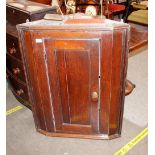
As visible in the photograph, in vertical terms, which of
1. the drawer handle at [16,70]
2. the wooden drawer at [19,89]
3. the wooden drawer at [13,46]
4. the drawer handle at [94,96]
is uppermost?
the wooden drawer at [13,46]

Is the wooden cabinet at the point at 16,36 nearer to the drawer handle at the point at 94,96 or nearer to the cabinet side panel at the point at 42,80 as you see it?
the cabinet side panel at the point at 42,80

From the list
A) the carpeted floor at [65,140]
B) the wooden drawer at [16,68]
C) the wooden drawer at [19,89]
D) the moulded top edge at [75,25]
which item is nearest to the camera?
the moulded top edge at [75,25]

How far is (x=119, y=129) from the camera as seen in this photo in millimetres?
2213

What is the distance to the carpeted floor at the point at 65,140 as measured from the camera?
217 cm

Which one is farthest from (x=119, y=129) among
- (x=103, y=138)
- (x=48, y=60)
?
(x=48, y=60)

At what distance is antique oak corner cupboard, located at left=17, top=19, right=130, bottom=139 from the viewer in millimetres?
1746

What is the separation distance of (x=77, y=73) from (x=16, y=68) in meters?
0.90

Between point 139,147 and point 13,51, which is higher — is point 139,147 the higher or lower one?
the lower one

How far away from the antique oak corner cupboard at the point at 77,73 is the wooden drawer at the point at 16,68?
407 millimetres

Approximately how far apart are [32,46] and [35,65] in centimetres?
17

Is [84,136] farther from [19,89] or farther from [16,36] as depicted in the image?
[16,36]

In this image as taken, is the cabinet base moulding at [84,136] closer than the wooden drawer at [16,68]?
Yes

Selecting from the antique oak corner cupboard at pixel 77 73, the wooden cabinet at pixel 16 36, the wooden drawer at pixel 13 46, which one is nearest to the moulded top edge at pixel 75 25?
the antique oak corner cupboard at pixel 77 73

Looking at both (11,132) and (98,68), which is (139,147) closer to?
(98,68)
